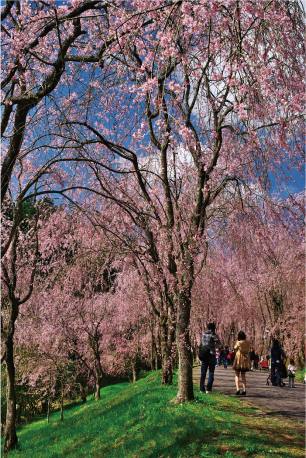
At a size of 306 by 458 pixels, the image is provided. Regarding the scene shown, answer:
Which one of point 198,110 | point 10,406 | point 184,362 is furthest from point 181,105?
point 10,406

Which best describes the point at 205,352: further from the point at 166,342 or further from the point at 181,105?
the point at 181,105

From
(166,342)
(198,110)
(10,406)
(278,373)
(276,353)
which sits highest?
(198,110)

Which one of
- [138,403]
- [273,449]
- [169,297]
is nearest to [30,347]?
[138,403]

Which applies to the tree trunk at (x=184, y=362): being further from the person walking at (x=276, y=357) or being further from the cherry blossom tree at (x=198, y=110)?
the person walking at (x=276, y=357)

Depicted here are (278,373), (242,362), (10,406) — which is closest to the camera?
(242,362)

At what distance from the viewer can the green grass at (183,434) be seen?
5691 mm

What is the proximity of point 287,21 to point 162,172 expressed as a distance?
453 centimetres

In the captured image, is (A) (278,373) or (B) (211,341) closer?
(B) (211,341)

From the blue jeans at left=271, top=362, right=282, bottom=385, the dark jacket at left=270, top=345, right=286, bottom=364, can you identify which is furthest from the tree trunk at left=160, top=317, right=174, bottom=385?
the blue jeans at left=271, top=362, right=282, bottom=385

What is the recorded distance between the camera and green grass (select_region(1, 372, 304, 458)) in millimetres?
5691

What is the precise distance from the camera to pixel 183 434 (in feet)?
21.1

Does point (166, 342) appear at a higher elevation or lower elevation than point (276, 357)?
higher

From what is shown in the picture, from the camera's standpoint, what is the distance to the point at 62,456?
→ 8812mm

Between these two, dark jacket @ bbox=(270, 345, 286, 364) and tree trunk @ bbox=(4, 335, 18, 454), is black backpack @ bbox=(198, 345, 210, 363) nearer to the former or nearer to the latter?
dark jacket @ bbox=(270, 345, 286, 364)
